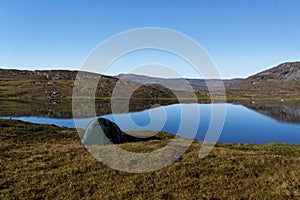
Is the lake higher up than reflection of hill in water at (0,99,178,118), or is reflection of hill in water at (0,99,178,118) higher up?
reflection of hill in water at (0,99,178,118)

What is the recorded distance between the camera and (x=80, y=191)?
17484 mm

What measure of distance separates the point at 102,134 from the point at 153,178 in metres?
13.8

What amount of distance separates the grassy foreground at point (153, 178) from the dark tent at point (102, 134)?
587 cm

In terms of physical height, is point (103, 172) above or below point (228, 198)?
above

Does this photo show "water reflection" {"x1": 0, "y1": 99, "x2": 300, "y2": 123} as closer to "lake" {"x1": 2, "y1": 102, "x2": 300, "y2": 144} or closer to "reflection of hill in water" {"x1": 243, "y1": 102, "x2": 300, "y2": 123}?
"reflection of hill in water" {"x1": 243, "y1": 102, "x2": 300, "y2": 123}

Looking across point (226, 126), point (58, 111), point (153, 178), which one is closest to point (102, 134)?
point (153, 178)

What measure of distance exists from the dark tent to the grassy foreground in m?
5.87

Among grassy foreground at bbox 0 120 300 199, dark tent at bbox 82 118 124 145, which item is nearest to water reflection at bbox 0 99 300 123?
dark tent at bbox 82 118 124 145

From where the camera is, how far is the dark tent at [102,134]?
105 feet

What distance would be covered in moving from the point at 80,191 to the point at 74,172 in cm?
304

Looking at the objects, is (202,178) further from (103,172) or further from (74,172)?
(74,172)

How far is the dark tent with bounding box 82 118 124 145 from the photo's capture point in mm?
31859

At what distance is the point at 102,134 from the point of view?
32.1 metres

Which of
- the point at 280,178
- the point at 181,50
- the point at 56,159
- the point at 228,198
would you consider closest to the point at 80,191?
the point at 56,159
